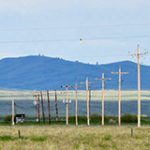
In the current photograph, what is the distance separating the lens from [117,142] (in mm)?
40094

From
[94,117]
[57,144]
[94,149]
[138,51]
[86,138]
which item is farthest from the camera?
[94,117]

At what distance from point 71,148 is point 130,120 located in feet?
264

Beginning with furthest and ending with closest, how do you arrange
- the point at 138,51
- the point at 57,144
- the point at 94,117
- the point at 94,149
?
1. the point at 94,117
2. the point at 138,51
3. the point at 57,144
4. the point at 94,149

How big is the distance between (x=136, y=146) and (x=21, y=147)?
555 centimetres

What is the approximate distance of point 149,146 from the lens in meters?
37.5

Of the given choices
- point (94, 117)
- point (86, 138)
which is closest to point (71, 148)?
point (86, 138)

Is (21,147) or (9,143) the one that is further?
(9,143)

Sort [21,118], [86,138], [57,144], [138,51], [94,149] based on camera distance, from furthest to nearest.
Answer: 1. [21,118]
2. [138,51]
3. [86,138]
4. [57,144]
5. [94,149]

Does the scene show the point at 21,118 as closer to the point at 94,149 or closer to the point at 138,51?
the point at 138,51

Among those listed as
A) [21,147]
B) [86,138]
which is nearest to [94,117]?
[86,138]

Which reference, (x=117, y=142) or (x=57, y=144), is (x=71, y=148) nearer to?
(x=57, y=144)

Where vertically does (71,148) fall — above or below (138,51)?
below

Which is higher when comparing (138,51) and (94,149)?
(138,51)

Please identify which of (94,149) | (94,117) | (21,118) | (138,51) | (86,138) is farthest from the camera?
(94,117)
